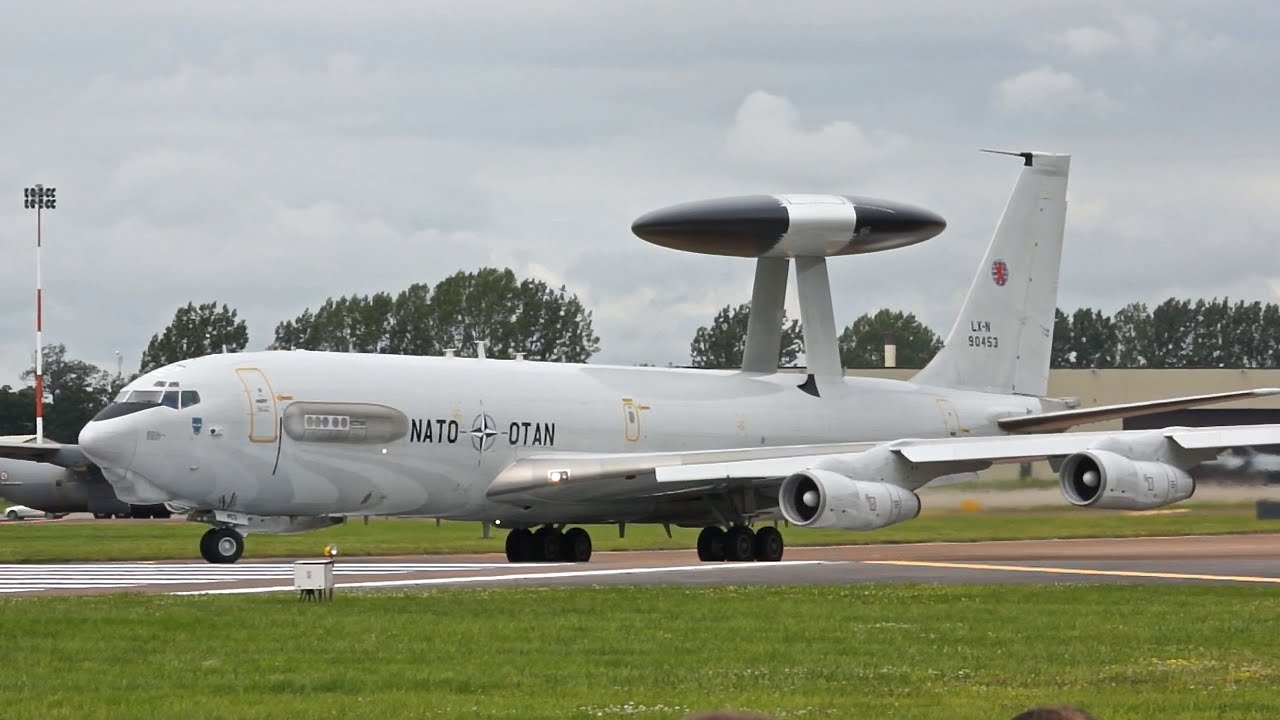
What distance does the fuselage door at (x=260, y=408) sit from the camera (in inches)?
1193

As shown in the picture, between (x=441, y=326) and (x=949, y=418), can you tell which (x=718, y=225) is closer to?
(x=949, y=418)

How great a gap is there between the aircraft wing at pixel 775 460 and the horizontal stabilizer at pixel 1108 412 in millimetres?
2373

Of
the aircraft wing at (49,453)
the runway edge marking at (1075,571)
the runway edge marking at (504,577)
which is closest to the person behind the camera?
the runway edge marking at (504,577)

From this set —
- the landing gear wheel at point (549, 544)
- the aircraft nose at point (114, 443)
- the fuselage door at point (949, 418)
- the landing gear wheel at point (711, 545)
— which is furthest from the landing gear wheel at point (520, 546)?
the fuselage door at point (949, 418)

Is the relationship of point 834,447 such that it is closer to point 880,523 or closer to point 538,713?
point 880,523

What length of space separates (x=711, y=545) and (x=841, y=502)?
5.76 meters

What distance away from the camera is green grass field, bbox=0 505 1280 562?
36.2 m

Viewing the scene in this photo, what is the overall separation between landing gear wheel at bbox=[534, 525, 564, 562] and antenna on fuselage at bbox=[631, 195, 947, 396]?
5.73 m

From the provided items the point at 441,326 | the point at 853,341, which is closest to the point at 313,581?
the point at 441,326

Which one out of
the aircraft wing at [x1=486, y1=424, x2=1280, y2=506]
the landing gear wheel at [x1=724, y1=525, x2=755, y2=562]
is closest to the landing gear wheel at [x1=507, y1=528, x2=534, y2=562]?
the aircraft wing at [x1=486, y1=424, x2=1280, y2=506]

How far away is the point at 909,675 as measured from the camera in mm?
14922

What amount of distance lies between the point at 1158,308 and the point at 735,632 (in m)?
144

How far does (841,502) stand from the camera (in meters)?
29.8

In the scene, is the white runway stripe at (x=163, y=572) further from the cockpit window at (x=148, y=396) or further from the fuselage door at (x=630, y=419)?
the fuselage door at (x=630, y=419)
